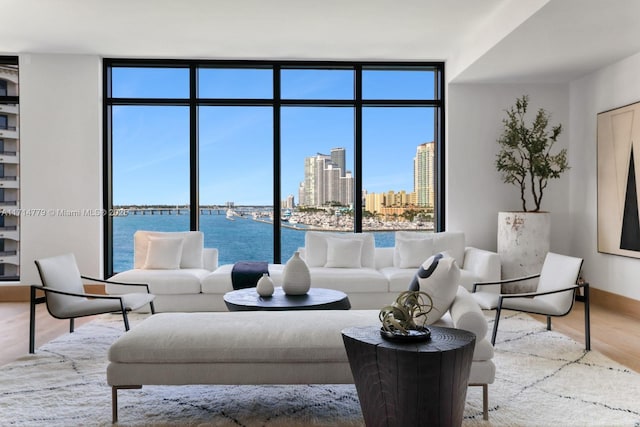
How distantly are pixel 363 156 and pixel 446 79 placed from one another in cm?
152

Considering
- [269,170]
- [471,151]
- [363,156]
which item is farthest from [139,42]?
[471,151]

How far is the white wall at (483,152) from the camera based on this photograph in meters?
6.82

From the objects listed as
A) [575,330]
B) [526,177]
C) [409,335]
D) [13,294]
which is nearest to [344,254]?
[575,330]

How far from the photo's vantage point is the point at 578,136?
6.61 m

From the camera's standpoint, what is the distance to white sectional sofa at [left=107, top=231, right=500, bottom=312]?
17.9ft

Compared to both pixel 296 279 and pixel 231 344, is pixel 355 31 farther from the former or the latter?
pixel 231 344

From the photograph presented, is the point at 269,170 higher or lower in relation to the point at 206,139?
lower

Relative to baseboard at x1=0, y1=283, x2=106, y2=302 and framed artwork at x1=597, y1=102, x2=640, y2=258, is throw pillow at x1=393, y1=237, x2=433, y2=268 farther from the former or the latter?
baseboard at x1=0, y1=283, x2=106, y2=302

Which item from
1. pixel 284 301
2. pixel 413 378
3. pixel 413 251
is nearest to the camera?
pixel 413 378

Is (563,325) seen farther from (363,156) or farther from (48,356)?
(48,356)

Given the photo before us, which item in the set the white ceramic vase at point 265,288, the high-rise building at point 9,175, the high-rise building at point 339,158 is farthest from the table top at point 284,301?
the high-rise building at point 9,175

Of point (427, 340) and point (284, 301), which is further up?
point (427, 340)

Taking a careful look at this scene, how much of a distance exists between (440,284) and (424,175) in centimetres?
447

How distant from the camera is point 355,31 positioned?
5.65 meters
